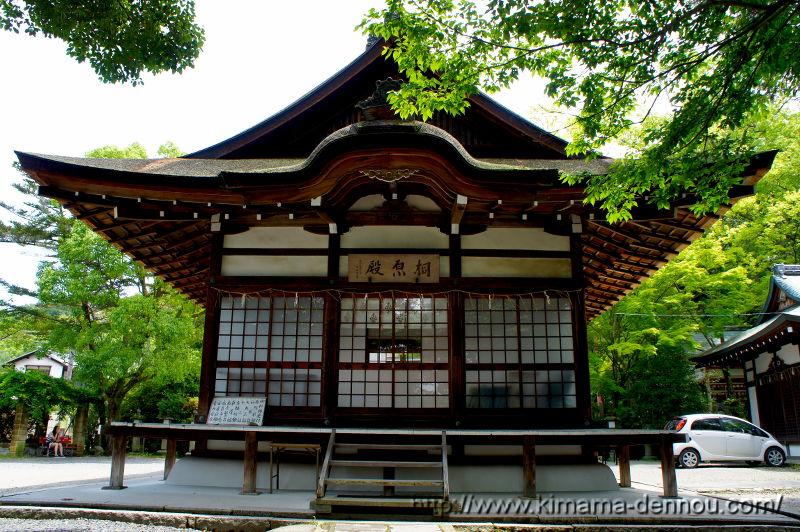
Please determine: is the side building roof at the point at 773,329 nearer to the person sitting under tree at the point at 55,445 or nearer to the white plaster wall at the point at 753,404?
the white plaster wall at the point at 753,404

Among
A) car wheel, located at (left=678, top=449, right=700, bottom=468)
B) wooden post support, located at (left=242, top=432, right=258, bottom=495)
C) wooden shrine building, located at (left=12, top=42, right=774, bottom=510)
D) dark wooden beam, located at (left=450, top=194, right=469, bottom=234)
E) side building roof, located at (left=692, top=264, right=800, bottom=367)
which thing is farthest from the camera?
car wheel, located at (left=678, top=449, right=700, bottom=468)

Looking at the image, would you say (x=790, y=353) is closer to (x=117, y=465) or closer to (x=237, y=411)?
(x=237, y=411)

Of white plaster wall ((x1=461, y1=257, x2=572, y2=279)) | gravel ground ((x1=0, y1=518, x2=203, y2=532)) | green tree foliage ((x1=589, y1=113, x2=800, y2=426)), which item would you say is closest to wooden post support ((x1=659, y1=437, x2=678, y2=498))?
white plaster wall ((x1=461, y1=257, x2=572, y2=279))

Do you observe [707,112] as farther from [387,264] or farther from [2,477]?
[2,477]

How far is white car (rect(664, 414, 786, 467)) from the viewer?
49.9ft

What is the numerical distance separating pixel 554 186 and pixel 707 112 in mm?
2246

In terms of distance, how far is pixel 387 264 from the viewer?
869cm

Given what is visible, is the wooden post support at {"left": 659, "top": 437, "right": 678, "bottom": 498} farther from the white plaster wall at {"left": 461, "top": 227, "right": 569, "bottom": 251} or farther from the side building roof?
the side building roof

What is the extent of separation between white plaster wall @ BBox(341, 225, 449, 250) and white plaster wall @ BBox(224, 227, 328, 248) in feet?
1.66

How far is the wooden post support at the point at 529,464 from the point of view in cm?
716

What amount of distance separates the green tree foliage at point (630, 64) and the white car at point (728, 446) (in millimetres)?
11125

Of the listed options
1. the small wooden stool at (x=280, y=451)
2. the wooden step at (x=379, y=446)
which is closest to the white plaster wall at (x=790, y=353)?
the wooden step at (x=379, y=446)

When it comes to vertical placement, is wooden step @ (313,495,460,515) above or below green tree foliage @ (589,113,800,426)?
below

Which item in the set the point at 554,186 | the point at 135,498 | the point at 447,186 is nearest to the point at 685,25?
the point at 554,186
